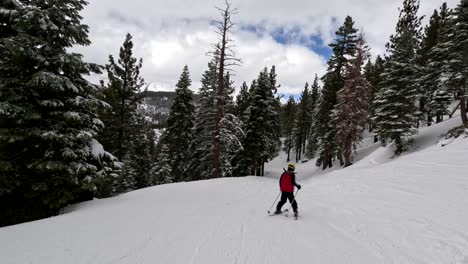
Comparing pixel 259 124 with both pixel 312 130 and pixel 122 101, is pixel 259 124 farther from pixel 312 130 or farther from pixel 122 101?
pixel 312 130

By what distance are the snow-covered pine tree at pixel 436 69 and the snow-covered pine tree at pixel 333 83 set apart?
7329 millimetres

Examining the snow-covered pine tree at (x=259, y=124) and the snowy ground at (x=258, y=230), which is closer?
the snowy ground at (x=258, y=230)

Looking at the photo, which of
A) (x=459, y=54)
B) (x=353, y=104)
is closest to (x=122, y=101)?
(x=353, y=104)

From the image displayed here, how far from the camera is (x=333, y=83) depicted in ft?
90.0

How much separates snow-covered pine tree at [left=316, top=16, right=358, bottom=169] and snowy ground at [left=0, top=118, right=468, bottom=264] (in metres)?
17.5

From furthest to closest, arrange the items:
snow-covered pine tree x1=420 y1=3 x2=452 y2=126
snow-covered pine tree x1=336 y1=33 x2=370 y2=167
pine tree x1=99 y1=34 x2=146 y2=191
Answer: snow-covered pine tree x1=336 y1=33 x2=370 y2=167 < snow-covered pine tree x1=420 y1=3 x2=452 y2=126 < pine tree x1=99 y1=34 x2=146 y2=191

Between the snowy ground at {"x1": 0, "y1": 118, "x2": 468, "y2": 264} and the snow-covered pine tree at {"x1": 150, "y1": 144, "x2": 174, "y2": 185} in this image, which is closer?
the snowy ground at {"x1": 0, "y1": 118, "x2": 468, "y2": 264}

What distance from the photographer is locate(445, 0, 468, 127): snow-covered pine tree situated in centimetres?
1912

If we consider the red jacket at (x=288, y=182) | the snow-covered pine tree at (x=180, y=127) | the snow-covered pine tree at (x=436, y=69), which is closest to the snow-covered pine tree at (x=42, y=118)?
the red jacket at (x=288, y=182)

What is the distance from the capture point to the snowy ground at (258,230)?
4.74 m

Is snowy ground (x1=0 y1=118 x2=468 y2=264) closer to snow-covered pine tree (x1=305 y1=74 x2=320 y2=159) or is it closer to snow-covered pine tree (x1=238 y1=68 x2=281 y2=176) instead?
snow-covered pine tree (x1=238 y1=68 x2=281 y2=176)

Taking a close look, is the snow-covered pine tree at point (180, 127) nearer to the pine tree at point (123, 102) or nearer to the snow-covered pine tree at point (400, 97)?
the pine tree at point (123, 102)

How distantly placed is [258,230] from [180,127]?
21392mm

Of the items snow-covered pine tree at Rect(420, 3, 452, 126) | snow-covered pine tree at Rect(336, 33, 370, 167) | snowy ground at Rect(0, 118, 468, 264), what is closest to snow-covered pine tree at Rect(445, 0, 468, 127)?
snow-covered pine tree at Rect(420, 3, 452, 126)
